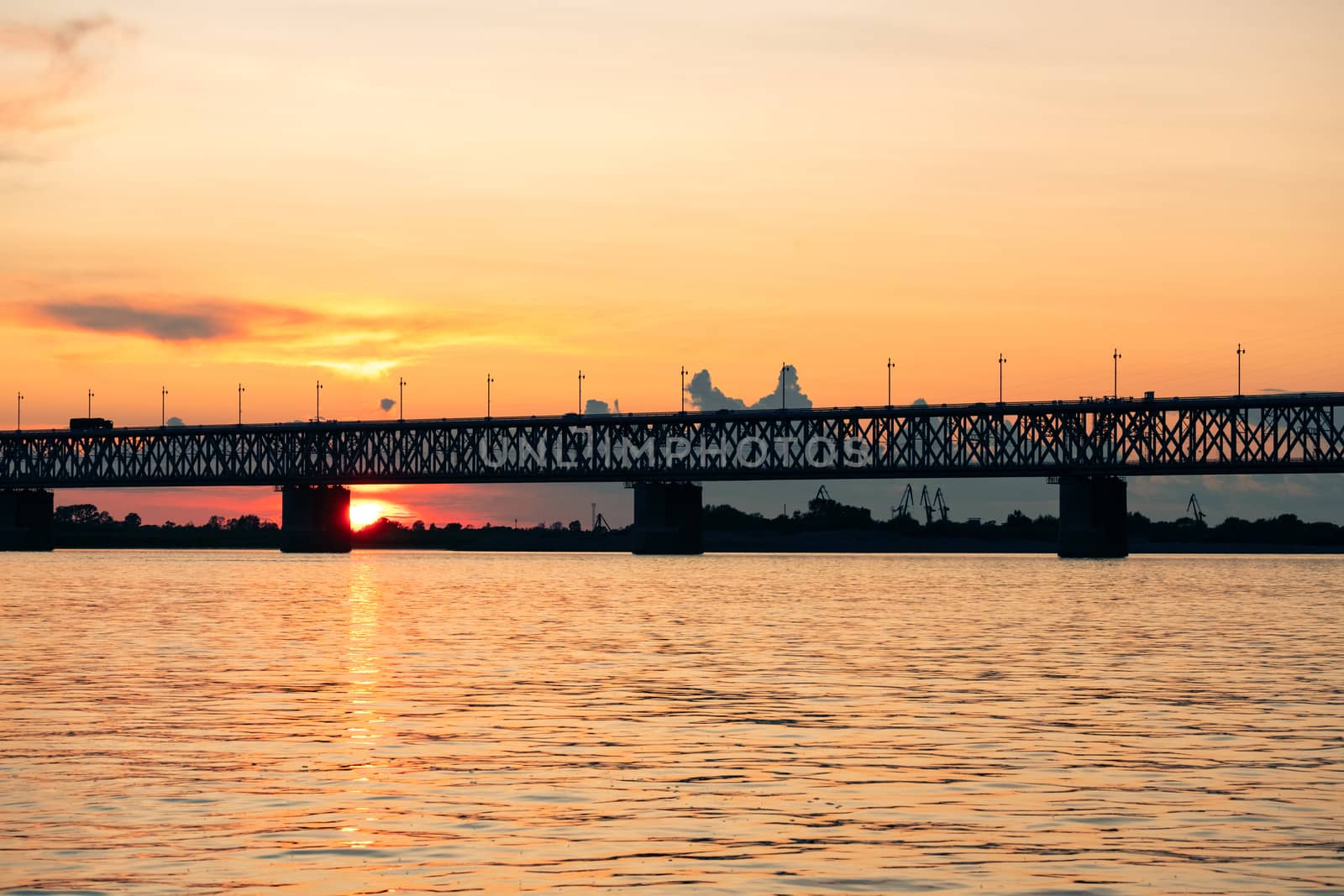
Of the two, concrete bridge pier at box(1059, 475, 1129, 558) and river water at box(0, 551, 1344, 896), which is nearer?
river water at box(0, 551, 1344, 896)

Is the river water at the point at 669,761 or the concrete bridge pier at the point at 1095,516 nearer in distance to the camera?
the river water at the point at 669,761

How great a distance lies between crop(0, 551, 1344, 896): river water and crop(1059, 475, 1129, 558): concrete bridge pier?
Result: 13372 centimetres

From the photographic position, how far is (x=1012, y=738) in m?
28.3

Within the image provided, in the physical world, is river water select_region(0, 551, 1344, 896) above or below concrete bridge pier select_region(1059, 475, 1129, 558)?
below

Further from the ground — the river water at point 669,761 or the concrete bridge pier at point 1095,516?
the concrete bridge pier at point 1095,516

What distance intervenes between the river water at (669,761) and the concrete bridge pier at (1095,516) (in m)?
134

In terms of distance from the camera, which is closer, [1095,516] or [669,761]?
[669,761]

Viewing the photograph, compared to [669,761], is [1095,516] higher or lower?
higher

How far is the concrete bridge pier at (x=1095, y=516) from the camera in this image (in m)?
192

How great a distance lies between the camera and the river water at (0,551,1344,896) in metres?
17.9

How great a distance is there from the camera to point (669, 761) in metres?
25.8

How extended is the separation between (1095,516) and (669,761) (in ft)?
566

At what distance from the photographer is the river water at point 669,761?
1789cm

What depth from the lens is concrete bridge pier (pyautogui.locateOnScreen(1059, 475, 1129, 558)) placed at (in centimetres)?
19188
